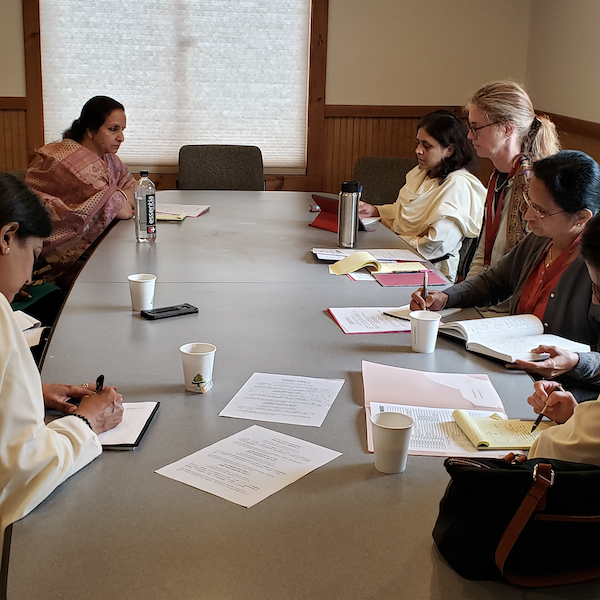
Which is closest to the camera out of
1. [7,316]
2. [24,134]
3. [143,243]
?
[7,316]

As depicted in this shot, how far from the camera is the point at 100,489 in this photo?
115 centimetres

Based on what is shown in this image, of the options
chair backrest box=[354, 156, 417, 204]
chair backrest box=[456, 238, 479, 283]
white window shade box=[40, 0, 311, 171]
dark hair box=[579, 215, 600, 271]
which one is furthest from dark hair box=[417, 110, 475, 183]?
dark hair box=[579, 215, 600, 271]

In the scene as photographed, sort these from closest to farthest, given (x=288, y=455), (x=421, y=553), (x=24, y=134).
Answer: (x=421, y=553) → (x=288, y=455) → (x=24, y=134)

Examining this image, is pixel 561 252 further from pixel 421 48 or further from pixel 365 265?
pixel 421 48

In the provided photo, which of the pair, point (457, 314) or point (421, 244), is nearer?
point (457, 314)

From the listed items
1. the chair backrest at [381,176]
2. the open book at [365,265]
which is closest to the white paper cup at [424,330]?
the open book at [365,265]

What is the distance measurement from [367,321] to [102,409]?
0.91 meters

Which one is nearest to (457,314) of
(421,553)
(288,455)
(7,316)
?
(288,455)

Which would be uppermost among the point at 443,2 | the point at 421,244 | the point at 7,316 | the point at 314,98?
the point at 443,2

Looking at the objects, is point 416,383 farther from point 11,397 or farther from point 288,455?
point 11,397

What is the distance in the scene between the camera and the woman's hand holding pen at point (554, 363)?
1.72 meters

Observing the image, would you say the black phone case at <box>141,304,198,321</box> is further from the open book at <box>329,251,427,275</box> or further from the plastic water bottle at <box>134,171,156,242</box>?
the plastic water bottle at <box>134,171,156,242</box>

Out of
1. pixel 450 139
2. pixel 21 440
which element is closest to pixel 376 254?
pixel 450 139

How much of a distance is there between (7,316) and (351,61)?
4.45 m
